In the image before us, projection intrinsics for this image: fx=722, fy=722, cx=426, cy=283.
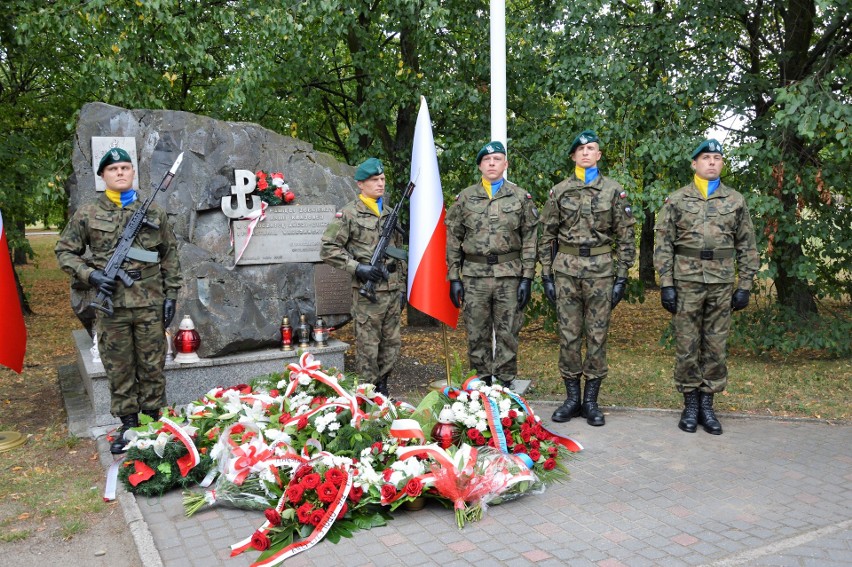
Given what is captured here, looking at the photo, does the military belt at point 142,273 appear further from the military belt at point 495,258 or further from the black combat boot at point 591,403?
the black combat boot at point 591,403

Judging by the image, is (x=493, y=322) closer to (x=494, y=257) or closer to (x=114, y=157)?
(x=494, y=257)

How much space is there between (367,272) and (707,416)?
2.78 meters

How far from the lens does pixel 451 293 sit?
5.85 m

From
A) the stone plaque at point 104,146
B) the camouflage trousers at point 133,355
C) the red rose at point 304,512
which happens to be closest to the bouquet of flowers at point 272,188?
the stone plaque at point 104,146

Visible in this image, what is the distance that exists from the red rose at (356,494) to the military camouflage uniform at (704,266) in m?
2.78

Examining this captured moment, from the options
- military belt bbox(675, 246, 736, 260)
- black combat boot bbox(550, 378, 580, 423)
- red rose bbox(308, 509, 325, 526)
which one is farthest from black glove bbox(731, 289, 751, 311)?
red rose bbox(308, 509, 325, 526)

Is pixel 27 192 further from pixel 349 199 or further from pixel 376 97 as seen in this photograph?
pixel 349 199

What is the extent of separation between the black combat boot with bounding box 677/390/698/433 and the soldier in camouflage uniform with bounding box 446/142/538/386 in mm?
1347

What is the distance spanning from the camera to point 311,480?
12.6 feet

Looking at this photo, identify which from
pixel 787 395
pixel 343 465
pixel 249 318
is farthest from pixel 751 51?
pixel 343 465

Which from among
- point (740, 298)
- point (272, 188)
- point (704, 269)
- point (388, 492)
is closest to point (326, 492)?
point (388, 492)

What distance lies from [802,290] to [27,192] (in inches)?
419

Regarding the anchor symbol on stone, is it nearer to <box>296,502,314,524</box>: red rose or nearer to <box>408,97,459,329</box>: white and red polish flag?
<box>408,97,459,329</box>: white and red polish flag

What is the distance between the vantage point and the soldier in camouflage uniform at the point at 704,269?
5293 mm
